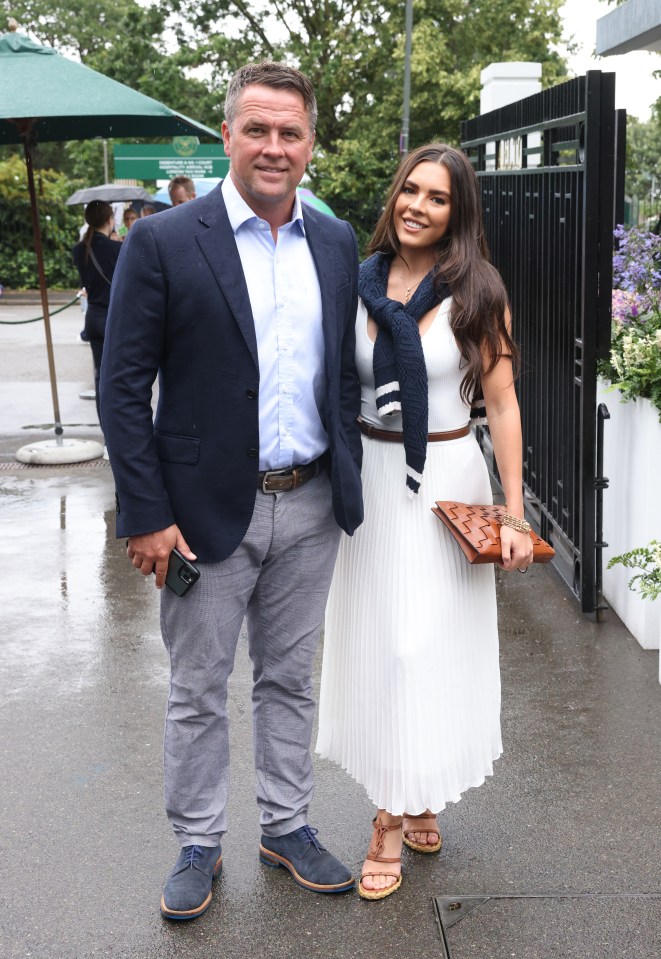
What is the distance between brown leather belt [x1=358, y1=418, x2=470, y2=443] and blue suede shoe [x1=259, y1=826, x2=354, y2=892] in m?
1.12

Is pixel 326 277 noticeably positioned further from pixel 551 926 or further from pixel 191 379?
pixel 551 926

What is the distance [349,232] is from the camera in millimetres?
3180

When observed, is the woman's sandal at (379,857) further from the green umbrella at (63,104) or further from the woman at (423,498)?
the green umbrella at (63,104)

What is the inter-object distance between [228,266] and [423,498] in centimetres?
81

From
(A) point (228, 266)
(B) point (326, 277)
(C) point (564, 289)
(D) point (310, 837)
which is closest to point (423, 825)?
(D) point (310, 837)

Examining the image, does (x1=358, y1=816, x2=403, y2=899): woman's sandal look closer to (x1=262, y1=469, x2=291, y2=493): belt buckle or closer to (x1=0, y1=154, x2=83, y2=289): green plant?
(x1=262, y1=469, x2=291, y2=493): belt buckle

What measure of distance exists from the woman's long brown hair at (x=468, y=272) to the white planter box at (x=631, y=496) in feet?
6.25

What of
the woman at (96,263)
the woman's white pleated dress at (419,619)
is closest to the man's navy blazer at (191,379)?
the woman's white pleated dress at (419,619)

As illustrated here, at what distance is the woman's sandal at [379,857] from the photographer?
3.13 meters

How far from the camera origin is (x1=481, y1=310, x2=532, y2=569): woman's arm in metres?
3.08

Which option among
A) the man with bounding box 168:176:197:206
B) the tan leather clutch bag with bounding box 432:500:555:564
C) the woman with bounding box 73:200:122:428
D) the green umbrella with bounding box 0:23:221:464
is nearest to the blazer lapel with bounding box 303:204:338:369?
the tan leather clutch bag with bounding box 432:500:555:564

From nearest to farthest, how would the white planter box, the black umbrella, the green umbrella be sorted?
the white planter box < the green umbrella < the black umbrella

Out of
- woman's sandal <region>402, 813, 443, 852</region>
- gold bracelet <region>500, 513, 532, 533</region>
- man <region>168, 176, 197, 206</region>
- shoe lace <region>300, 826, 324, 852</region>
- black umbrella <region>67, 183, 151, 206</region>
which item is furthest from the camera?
black umbrella <region>67, 183, 151, 206</region>

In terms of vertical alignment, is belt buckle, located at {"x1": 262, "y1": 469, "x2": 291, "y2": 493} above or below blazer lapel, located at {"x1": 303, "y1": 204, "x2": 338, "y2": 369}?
below
